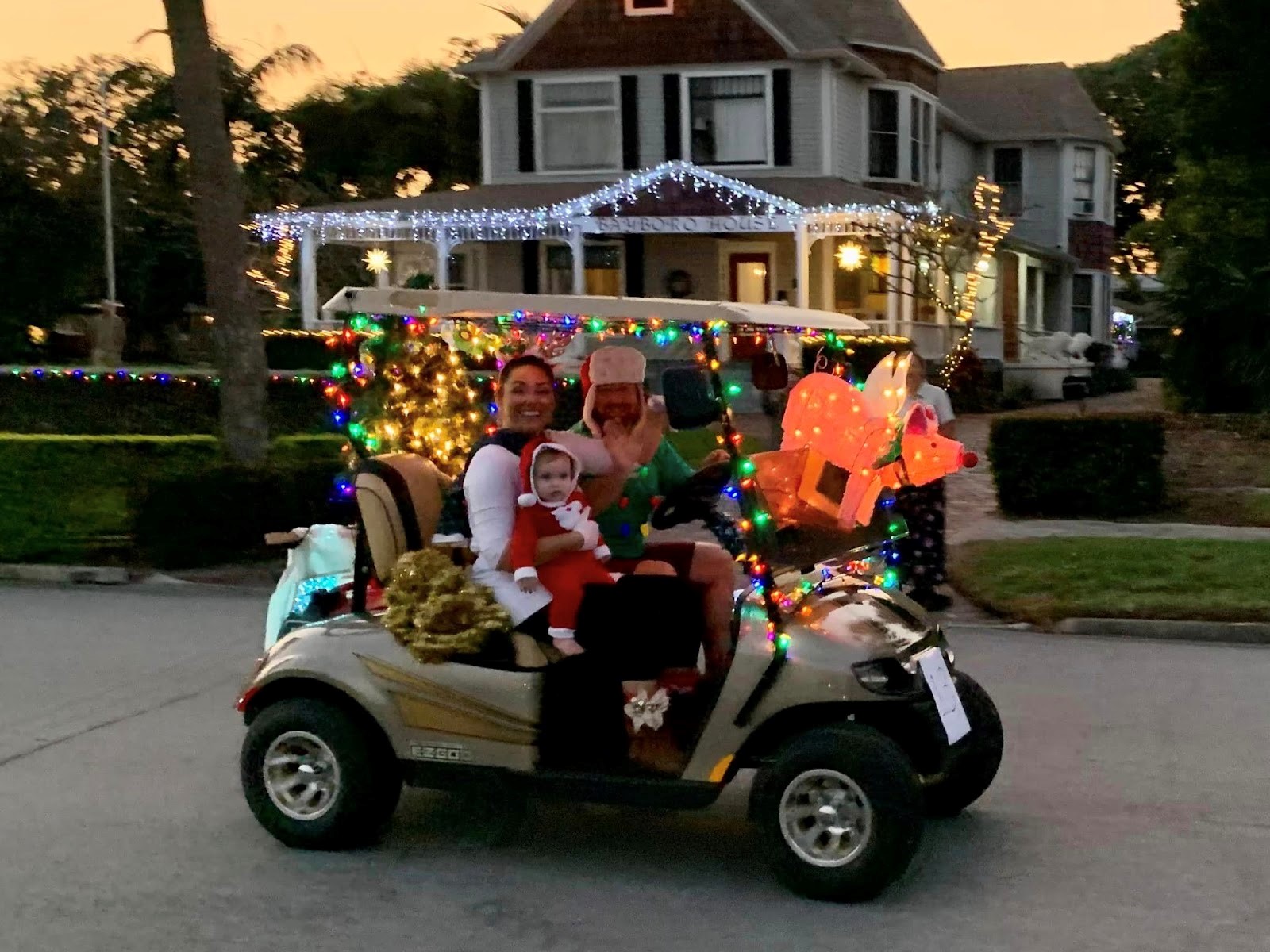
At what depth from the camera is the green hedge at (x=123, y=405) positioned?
71.5 ft

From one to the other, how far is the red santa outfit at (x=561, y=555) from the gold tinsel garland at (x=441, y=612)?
20 centimetres

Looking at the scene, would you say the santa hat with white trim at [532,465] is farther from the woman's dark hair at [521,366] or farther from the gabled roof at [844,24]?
the gabled roof at [844,24]

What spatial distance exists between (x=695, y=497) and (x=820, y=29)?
25251 millimetres

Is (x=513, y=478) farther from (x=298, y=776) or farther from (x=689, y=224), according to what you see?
(x=689, y=224)

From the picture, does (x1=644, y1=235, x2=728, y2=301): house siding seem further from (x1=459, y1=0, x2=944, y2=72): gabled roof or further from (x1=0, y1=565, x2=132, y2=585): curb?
(x1=0, y1=565, x2=132, y2=585): curb

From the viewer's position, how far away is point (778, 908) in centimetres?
529

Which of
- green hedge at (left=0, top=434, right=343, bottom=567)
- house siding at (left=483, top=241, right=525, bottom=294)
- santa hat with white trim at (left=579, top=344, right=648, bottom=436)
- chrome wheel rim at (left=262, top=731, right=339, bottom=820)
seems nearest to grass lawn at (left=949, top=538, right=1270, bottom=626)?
green hedge at (left=0, top=434, right=343, bottom=567)

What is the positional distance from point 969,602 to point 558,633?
652 cm

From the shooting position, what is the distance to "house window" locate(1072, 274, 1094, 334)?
40.9 m

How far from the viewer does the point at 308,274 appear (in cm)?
2955

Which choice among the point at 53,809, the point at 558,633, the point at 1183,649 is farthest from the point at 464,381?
the point at 1183,649

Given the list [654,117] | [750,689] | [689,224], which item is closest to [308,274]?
[654,117]

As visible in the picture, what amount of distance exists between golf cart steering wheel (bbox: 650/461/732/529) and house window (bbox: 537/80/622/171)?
24.2 meters

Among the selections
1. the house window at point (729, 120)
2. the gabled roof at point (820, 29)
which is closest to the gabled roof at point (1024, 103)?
the gabled roof at point (820, 29)
